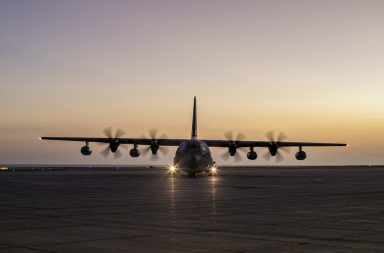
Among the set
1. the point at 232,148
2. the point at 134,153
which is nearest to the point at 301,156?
the point at 232,148

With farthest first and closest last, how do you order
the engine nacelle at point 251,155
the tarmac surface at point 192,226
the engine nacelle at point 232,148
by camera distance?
the engine nacelle at point 251,155 → the engine nacelle at point 232,148 → the tarmac surface at point 192,226

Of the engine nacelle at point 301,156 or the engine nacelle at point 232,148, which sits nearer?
the engine nacelle at point 232,148

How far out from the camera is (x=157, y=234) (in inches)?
532

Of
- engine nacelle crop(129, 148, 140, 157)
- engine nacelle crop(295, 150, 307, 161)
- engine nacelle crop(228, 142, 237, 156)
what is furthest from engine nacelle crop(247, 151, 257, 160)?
engine nacelle crop(129, 148, 140, 157)

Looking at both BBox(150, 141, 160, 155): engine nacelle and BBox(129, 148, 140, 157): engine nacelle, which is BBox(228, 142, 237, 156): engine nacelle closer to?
BBox(150, 141, 160, 155): engine nacelle

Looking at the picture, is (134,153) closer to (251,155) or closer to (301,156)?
(251,155)

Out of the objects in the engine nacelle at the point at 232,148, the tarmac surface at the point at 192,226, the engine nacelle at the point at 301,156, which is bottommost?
the tarmac surface at the point at 192,226

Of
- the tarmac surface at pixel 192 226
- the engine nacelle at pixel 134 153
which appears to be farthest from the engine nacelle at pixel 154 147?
the tarmac surface at pixel 192 226

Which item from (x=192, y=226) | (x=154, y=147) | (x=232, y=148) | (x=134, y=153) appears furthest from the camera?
(x=232, y=148)

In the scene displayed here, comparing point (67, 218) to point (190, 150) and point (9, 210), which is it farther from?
point (190, 150)

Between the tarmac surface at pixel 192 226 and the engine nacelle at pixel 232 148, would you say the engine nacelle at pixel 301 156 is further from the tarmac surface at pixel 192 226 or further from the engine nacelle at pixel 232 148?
the tarmac surface at pixel 192 226

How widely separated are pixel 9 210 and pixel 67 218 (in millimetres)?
3742

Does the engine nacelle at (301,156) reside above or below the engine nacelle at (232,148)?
below

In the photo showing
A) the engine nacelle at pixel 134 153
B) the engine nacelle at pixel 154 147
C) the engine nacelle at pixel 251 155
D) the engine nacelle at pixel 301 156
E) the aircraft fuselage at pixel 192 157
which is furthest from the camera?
the engine nacelle at pixel 301 156
